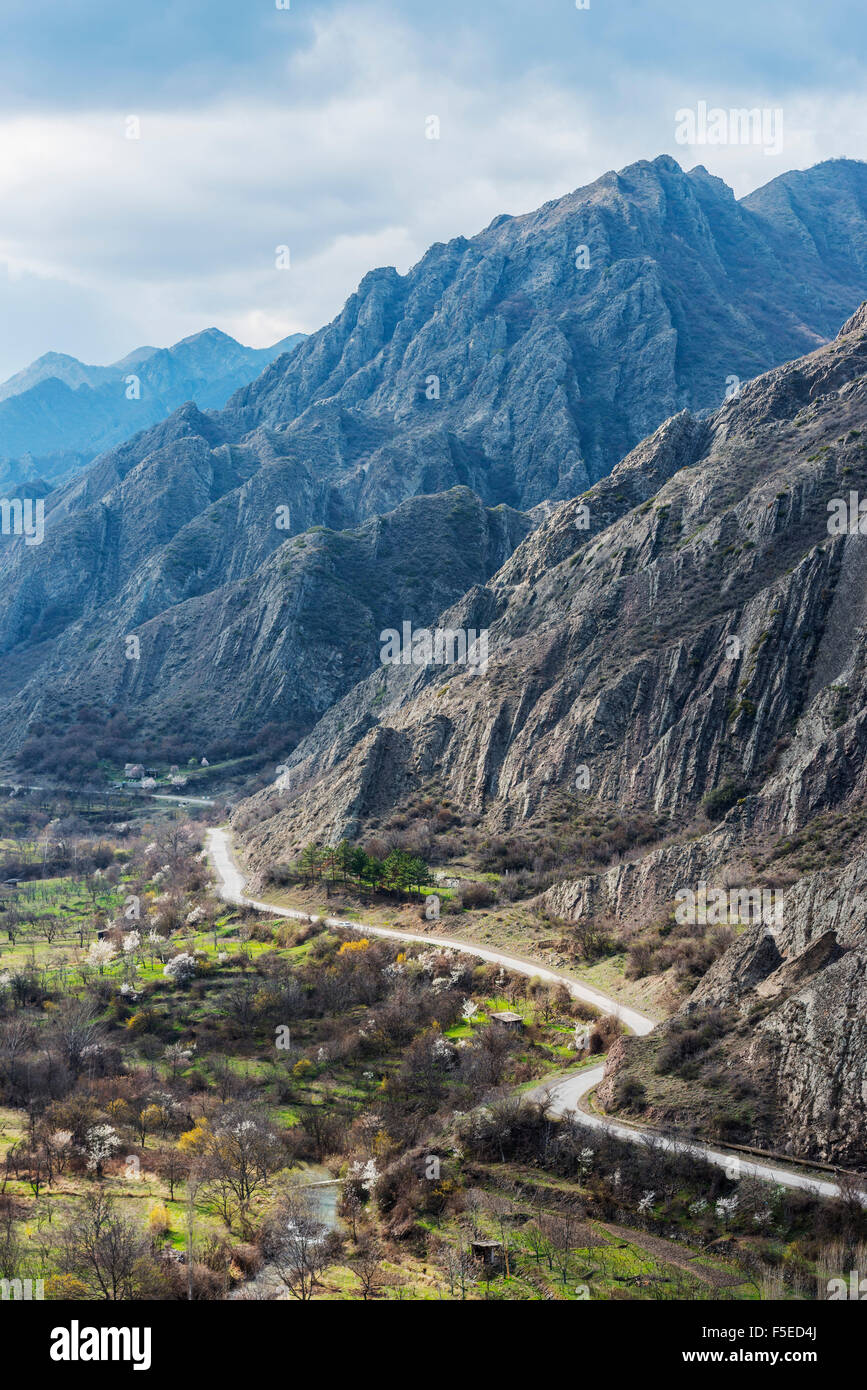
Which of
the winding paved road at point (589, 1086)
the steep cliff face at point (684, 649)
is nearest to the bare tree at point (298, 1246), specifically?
the winding paved road at point (589, 1086)

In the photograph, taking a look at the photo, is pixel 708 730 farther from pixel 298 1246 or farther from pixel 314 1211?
pixel 298 1246

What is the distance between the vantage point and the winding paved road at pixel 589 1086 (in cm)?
3500

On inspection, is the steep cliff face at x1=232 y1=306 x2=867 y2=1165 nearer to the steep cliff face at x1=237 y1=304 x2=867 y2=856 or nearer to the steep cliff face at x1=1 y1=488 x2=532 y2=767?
the steep cliff face at x1=237 y1=304 x2=867 y2=856

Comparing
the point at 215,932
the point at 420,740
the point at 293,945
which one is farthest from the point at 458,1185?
the point at 420,740

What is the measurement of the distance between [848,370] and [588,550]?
3126cm

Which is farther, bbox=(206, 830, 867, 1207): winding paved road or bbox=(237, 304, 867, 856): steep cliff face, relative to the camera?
bbox=(237, 304, 867, 856): steep cliff face

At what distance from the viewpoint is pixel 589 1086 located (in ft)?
146

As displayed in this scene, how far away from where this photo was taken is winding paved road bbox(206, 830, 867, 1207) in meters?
35.0

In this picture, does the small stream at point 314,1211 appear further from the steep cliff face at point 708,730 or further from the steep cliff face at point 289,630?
the steep cliff face at point 289,630

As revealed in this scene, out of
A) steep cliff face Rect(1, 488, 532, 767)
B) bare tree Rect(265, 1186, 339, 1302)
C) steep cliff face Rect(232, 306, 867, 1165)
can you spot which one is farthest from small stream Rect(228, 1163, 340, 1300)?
A: steep cliff face Rect(1, 488, 532, 767)

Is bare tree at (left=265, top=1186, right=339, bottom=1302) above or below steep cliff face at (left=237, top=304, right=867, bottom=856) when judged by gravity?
below

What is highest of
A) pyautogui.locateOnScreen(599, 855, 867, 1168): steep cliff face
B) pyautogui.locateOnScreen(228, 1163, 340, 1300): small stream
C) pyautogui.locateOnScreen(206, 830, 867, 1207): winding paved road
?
pyautogui.locateOnScreen(599, 855, 867, 1168): steep cliff face

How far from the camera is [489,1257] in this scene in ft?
108
